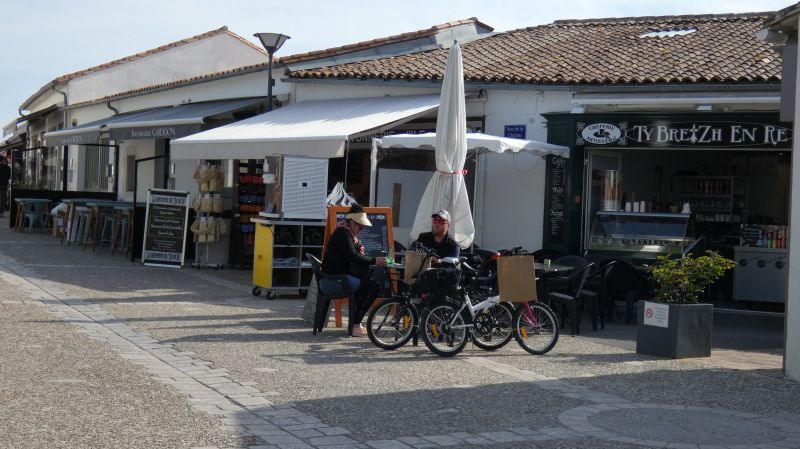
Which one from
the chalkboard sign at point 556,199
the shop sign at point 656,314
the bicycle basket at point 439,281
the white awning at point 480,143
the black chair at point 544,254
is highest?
the white awning at point 480,143

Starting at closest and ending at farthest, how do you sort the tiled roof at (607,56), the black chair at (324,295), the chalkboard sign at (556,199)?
1. the black chair at (324,295)
2. the tiled roof at (607,56)
3. the chalkboard sign at (556,199)

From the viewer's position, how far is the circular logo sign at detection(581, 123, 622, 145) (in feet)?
51.9

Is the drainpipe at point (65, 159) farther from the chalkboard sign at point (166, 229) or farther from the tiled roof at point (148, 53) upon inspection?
the chalkboard sign at point (166, 229)

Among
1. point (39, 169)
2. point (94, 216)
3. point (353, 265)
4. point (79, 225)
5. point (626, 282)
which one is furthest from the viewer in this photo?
point (39, 169)

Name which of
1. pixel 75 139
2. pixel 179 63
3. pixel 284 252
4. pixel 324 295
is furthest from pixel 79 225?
pixel 324 295

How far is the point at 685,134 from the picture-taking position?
15.4 metres

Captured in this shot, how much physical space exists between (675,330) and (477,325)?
198 centimetres

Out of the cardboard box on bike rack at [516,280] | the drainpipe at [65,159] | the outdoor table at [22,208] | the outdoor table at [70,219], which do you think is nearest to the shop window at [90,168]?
the drainpipe at [65,159]

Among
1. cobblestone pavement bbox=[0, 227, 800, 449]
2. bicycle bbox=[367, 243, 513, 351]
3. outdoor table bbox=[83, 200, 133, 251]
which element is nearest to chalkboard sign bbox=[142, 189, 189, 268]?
outdoor table bbox=[83, 200, 133, 251]

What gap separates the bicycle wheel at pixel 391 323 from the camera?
1048 cm

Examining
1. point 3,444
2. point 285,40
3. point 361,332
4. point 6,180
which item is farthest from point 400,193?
point 6,180

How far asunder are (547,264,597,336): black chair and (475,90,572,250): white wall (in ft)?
12.1

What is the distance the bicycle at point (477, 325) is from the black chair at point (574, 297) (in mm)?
1700

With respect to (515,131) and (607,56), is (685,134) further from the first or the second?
(607,56)
